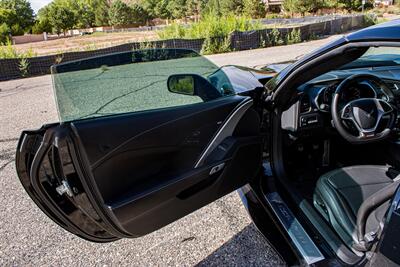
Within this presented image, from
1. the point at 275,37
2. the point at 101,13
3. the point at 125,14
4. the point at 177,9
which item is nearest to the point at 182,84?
the point at 275,37

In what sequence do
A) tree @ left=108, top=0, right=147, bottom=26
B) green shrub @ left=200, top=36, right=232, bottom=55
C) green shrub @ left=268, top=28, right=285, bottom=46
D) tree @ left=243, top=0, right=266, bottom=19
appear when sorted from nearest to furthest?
green shrub @ left=200, top=36, right=232, bottom=55 → green shrub @ left=268, top=28, right=285, bottom=46 → tree @ left=243, top=0, right=266, bottom=19 → tree @ left=108, top=0, right=147, bottom=26

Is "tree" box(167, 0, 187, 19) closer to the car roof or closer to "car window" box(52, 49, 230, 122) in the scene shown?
"car window" box(52, 49, 230, 122)

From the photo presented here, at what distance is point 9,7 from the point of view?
223 ft

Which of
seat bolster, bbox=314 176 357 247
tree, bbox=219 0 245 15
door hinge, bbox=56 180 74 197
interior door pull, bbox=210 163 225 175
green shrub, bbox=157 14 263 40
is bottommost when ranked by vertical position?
seat bolster, bbox=314 176 357 247

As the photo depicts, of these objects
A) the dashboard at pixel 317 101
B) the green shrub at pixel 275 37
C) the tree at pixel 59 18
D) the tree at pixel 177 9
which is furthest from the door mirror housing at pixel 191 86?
the tree at pixel 177 9

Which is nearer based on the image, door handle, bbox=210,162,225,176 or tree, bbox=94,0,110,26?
door handle, bbox=210,162,225,176

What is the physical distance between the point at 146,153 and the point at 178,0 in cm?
8204

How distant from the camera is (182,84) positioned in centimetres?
194

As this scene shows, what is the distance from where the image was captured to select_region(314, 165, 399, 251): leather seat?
160cm

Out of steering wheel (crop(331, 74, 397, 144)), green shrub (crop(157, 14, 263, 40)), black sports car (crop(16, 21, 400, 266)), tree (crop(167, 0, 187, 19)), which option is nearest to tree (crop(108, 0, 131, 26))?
tree (crop(167, 0, 187, 19))

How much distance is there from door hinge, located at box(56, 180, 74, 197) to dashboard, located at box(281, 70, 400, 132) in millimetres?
1523

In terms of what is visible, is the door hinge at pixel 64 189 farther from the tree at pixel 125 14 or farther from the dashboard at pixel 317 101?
the tree at pixel 125 14

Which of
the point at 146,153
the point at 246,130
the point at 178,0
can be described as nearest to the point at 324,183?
the point at 246,130

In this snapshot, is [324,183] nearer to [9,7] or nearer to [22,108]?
[22,108]
